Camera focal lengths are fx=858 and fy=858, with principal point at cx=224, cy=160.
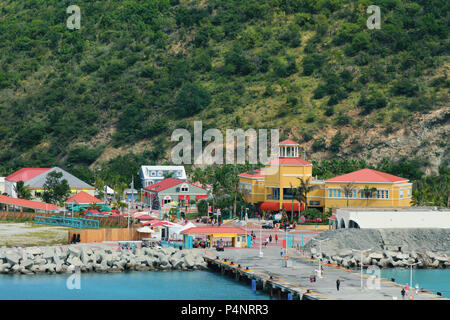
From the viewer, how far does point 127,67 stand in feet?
632

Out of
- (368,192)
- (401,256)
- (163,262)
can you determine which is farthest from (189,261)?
(368,192)

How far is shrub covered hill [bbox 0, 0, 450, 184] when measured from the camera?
148875 millimetres

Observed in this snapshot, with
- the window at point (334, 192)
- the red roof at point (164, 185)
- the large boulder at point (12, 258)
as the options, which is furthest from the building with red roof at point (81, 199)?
the large boulder at point (12, 258)

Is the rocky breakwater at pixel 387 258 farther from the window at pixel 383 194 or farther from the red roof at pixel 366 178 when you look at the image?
the red roof at pixel 366 178

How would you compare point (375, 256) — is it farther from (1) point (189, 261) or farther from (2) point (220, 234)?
(1) point (189, 261)

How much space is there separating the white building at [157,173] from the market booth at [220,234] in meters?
57.9

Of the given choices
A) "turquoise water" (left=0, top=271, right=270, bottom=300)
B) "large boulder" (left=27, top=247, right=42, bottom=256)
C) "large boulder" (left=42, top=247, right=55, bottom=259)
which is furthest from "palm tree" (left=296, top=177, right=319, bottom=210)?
"large boulder" (left=27, top=247, right=42, bottom=256)

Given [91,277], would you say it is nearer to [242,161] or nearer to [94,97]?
[242,161]

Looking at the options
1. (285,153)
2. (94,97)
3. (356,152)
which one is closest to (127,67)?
(94,97)

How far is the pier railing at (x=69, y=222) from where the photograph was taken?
98.5m

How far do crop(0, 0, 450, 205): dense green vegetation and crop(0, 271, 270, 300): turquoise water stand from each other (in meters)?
62.5

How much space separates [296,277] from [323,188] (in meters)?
44.4
